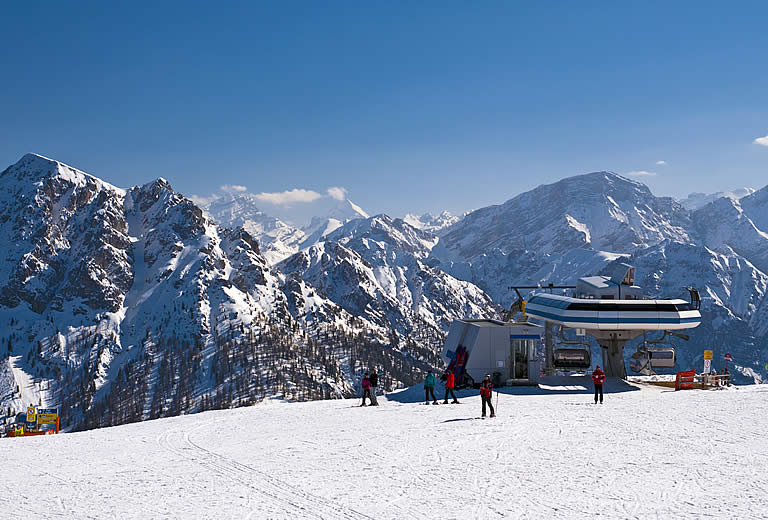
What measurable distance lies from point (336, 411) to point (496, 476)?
19.7 m

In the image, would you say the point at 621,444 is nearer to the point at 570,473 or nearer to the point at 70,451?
the point at 570,473

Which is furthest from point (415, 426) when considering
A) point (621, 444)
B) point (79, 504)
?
point (79, 504)

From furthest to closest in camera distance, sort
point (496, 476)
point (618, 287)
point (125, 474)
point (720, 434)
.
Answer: point (618, 287), point (720, 434), point (125, 474), point (496, 476)

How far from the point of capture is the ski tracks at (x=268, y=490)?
19.5 metres

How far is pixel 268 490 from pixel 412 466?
6.19 meters

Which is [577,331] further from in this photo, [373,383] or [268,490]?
[268,490]

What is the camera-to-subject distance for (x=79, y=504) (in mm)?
21375

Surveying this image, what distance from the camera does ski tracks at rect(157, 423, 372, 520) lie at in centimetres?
1947

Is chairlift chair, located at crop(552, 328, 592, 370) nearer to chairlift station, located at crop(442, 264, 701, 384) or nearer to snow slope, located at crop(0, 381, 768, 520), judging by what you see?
chairlift station, located at crop(442, 264, 701, 384)

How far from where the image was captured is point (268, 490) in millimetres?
22172

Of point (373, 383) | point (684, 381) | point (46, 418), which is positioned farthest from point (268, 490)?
point (684, 381)

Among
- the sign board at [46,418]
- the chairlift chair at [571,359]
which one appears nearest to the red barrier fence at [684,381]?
the chairlift chair at [571,359]

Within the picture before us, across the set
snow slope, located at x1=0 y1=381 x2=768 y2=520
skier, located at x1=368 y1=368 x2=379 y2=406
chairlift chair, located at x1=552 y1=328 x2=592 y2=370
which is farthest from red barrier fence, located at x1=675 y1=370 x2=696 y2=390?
skier, located at x1=368 y1=368 x2=379 y2=406

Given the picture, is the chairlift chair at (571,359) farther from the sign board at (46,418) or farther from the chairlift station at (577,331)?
the sign board at (46,418)
